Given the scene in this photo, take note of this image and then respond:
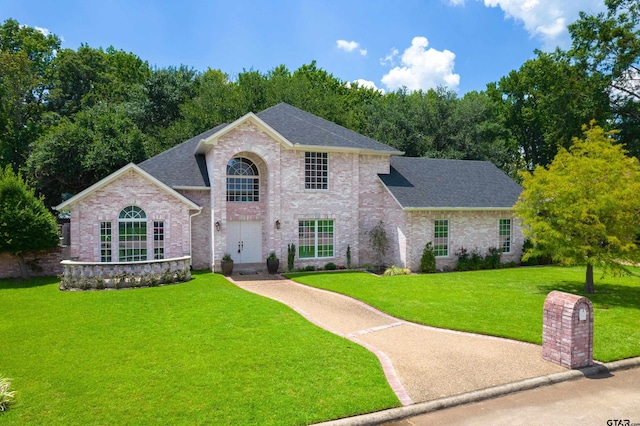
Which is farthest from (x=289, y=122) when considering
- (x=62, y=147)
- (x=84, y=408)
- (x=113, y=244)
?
(x=84, y=408)

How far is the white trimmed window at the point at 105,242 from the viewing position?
19719 mm

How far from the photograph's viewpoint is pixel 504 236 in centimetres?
2614

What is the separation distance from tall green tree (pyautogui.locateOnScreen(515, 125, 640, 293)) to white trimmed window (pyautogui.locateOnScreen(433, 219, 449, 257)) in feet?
23.0

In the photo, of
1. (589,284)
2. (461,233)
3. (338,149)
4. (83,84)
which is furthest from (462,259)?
(83,84)

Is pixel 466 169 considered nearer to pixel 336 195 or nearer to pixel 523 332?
pixel 336 195

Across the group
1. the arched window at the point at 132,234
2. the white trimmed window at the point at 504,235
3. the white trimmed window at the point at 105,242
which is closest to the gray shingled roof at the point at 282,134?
the arched window at the point at 132,234

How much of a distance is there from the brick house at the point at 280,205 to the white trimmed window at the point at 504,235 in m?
0.07

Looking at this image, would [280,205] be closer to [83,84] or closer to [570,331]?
[570,331]

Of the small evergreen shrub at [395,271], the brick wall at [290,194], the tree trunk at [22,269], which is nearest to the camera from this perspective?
the tree trunk at [22,269]

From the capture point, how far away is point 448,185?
2653 centimetres

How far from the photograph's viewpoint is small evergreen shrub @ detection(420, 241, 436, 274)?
22906 mm

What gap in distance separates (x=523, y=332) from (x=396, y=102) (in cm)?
3561

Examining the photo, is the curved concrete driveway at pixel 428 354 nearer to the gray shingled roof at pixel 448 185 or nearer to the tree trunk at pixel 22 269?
the gray shingled roof at pixel 448 185

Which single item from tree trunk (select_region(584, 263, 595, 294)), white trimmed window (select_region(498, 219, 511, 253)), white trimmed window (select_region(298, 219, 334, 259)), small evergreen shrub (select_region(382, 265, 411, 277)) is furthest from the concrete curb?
white trimmed window (select_region(498, 219, 511, 253))
